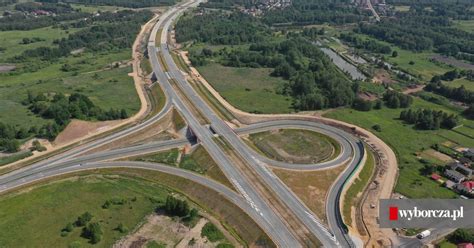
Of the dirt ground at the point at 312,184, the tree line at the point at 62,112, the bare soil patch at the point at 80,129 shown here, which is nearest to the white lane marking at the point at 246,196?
the dirt ground at the point at 312,184

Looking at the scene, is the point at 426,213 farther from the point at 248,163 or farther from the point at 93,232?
the point at 93,232

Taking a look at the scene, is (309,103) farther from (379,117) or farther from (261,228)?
(261,228)

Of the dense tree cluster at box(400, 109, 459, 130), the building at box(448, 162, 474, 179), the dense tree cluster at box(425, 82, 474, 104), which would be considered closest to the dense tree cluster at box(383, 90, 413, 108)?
the dense tree cluster at box(400, 109, 459, 130)

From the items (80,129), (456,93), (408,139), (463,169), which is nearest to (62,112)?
(80,129)

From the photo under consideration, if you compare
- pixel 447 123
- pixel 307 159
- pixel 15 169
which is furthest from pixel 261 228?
pixel 447 123

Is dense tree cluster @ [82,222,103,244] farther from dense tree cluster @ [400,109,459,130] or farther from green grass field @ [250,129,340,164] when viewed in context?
dense tree cluster @ [400,109,459,130]

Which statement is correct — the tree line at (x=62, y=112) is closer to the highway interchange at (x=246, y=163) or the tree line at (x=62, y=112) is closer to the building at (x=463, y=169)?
the highway interchange at (x=246, y=163)
